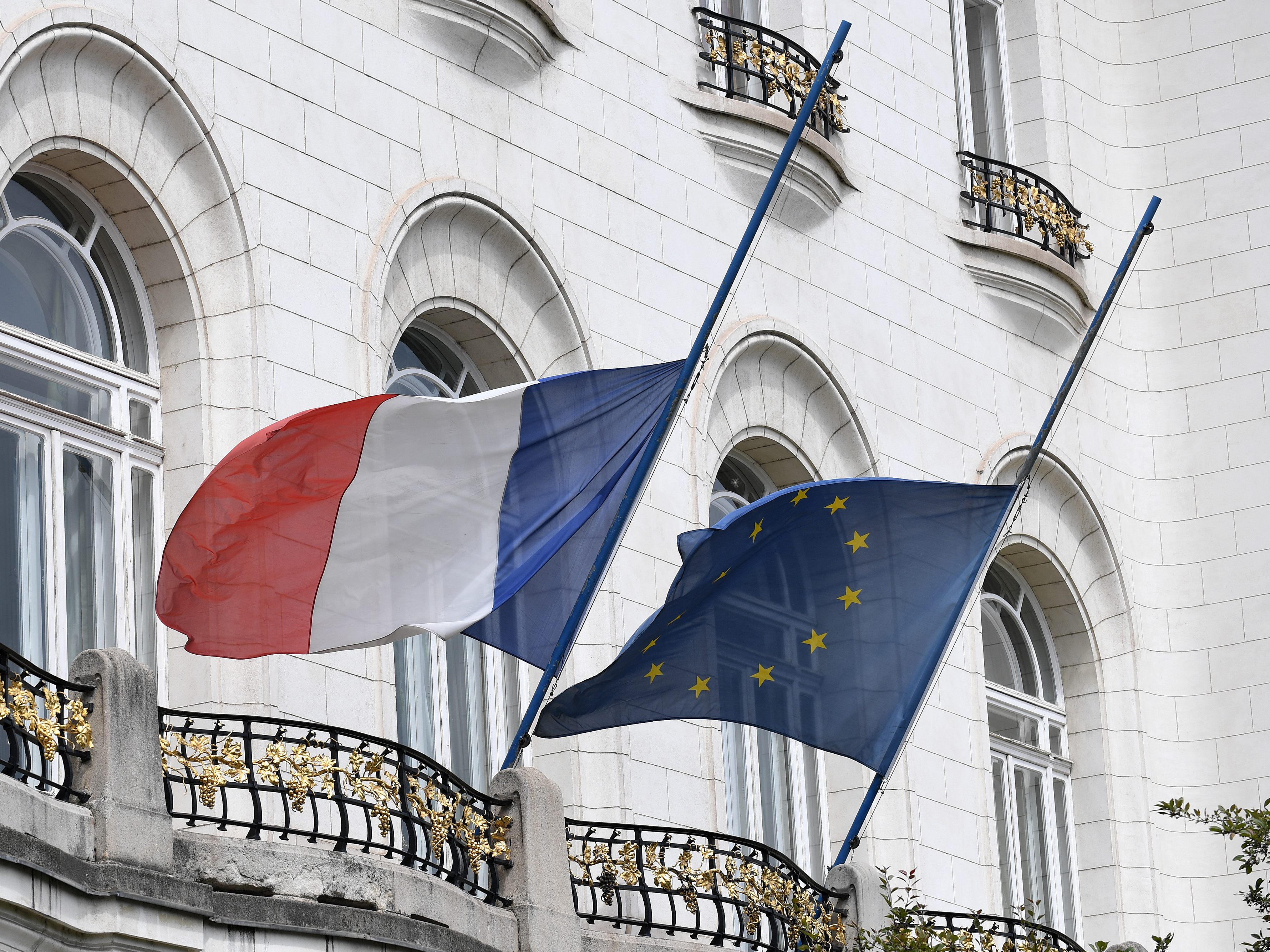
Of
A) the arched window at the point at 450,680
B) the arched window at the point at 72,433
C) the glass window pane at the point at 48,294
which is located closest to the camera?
the arched window at the point at 72,433

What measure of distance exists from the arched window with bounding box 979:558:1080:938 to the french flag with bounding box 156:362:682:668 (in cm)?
719

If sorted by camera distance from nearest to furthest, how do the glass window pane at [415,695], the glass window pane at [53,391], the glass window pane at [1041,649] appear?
the glass window pane at [53,391] → the glass window pane at [415,695] → the glass window pane at [1041,649]

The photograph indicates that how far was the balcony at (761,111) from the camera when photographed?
17688mm

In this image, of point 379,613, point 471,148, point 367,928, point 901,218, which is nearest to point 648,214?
point 471,148

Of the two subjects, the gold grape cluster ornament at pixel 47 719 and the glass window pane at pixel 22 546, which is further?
the glass window pane at pixel 22 546

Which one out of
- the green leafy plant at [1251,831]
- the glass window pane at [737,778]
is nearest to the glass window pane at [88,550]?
the glass window pane at [737,778]

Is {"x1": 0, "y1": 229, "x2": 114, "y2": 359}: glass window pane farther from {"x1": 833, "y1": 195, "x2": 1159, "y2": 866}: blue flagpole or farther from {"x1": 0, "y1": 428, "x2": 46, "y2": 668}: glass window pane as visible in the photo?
{"x1": 833, "y1": 195, "x2": 1159, "y2": 866}: blue flagpole

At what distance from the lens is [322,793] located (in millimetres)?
11797

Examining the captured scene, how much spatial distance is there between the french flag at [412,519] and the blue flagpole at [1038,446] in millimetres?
2318

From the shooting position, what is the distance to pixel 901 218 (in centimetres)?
1930

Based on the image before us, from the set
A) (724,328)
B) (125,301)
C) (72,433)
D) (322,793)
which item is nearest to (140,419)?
(72,433)

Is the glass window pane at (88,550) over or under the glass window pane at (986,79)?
under

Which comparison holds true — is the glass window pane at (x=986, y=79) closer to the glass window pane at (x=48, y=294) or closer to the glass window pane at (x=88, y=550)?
the glass window pane at (x=48, y=294)

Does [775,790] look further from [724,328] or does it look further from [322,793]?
[322,793]
